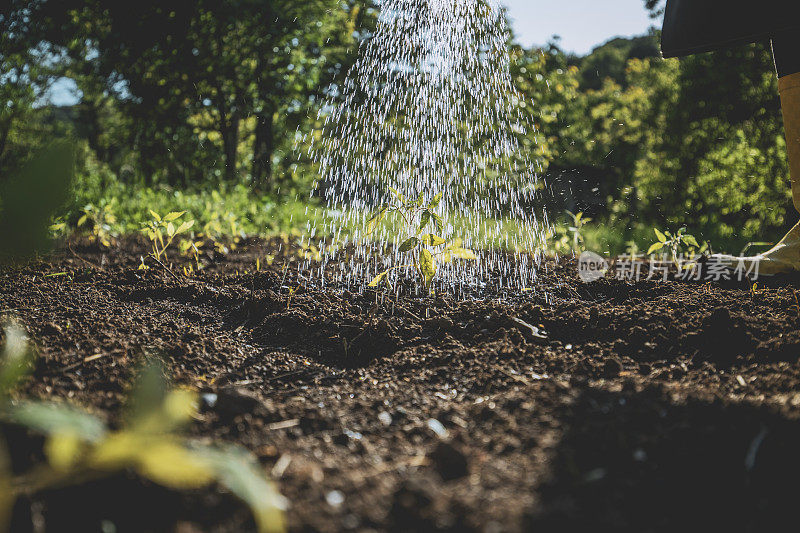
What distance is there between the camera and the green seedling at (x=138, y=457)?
60 centimetres

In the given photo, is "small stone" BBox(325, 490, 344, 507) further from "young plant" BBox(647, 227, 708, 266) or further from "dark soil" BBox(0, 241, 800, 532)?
"young plant" BBox(647, 227, 708, 266)

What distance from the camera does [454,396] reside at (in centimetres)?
133

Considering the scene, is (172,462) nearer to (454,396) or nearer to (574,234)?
(454,396)

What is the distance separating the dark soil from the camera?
790mm

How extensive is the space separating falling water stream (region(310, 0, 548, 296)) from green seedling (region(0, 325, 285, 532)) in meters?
3.29

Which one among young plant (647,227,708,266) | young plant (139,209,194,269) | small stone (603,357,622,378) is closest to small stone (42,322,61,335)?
young plant (139,209,194,269)

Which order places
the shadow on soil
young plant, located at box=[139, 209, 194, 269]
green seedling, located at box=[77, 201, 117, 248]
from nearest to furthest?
the shadow on soil → young plant, located at box=[139, 209, 194, 269] → green seedling, located at box=[77, 201, 117, 248]

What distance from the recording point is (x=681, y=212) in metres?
10.2

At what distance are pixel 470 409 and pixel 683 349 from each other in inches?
32.9

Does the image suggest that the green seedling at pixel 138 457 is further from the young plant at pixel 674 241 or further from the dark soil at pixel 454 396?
the young plant at pixel 674 241
